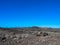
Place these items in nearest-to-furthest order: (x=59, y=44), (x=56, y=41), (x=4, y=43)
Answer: (x=59, y=44) < (x=56, y=41) < (x=4, y=43)

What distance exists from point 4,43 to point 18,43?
232 centimetres

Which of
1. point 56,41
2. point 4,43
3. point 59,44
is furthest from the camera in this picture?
point 4,43

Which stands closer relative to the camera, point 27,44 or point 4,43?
point 27,44

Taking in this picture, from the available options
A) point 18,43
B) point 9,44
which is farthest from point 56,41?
point 9,44

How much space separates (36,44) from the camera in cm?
1956

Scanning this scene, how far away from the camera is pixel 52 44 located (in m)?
18.9

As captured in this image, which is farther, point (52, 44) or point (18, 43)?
point (18, 43)

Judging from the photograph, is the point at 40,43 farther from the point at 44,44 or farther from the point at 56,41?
the point at 56,41

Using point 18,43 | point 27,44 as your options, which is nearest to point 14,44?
point 18,43

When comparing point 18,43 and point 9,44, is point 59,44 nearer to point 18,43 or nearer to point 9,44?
point 18,43

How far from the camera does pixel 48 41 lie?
20141 mm

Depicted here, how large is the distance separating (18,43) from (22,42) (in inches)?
24.7

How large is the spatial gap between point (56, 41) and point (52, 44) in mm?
1346

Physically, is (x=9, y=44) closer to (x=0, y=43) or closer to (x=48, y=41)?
(x=0, y=43)
